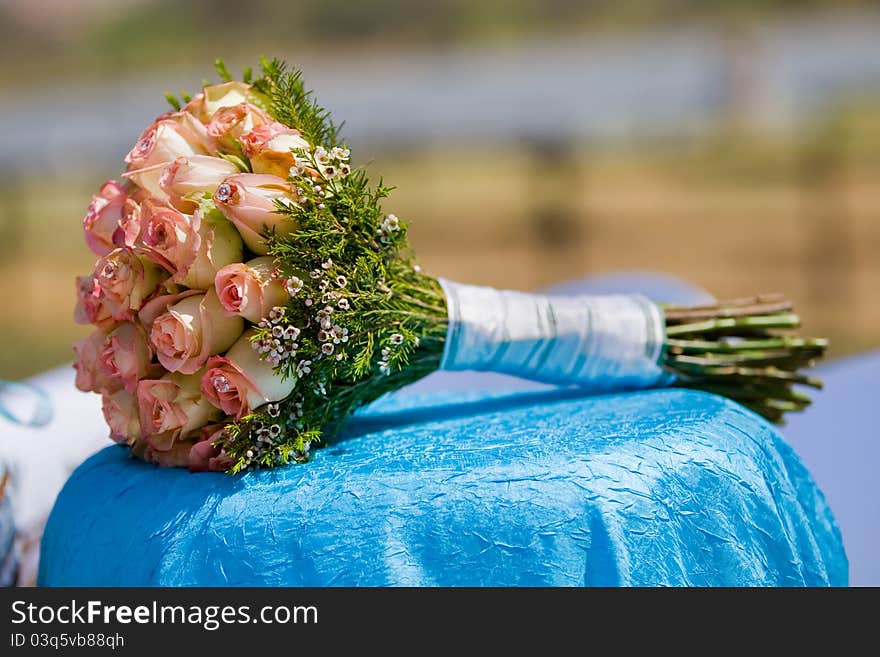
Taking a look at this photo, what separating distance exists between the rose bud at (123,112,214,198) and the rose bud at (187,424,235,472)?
0.29m

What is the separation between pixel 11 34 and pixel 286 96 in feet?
71.7

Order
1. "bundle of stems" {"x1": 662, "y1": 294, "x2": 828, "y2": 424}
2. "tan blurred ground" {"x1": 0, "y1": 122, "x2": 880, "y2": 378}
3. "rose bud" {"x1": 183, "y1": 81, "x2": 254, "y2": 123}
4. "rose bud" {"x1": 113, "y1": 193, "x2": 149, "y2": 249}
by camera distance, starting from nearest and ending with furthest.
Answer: "rose bud" {"x1": 113, "y1": 193, "x2": 149, "y2": 249}
"rose bud" {"x1": 183, "y1": 81, "x2": 254, "y2": 123}
"bundle of stems" {"x1": 662, "y1": 294, "x2": 828, "y2": 424}
"tan blurred ground" {"x1": 0, "y1": 122, "x2": 880, "y2": 378}

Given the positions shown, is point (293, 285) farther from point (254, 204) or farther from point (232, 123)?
point (232, 123)

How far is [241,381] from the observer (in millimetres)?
1173

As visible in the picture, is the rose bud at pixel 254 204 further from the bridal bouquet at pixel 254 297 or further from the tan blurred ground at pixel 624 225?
the tan blurred ground at pixel 624 225

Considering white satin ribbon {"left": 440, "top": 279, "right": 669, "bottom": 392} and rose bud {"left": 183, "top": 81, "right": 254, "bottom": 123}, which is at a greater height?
rose bud {"left": 183, "top": 81, "right": 254, "bottom": 123}

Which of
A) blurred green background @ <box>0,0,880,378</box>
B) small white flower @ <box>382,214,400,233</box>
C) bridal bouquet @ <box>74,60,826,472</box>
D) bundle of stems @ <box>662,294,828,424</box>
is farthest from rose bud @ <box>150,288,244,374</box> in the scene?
blurred green background @ <box>0,0,880,378</box>

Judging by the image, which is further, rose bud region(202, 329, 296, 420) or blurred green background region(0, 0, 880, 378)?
blurred green background region(0, 0, 880, 378)

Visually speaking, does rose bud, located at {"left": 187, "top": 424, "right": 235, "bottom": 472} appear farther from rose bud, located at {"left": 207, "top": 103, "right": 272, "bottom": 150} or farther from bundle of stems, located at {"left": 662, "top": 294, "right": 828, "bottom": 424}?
bundle of stems, located at {"left": 662, "top": 294, "right": 828, "bottom": 424}

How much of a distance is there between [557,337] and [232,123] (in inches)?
20.6

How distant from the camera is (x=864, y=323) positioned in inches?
243

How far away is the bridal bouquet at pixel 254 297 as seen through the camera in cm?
117

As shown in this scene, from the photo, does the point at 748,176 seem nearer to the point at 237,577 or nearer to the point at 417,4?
the point at 237,577

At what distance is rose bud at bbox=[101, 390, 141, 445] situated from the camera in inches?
50.1
